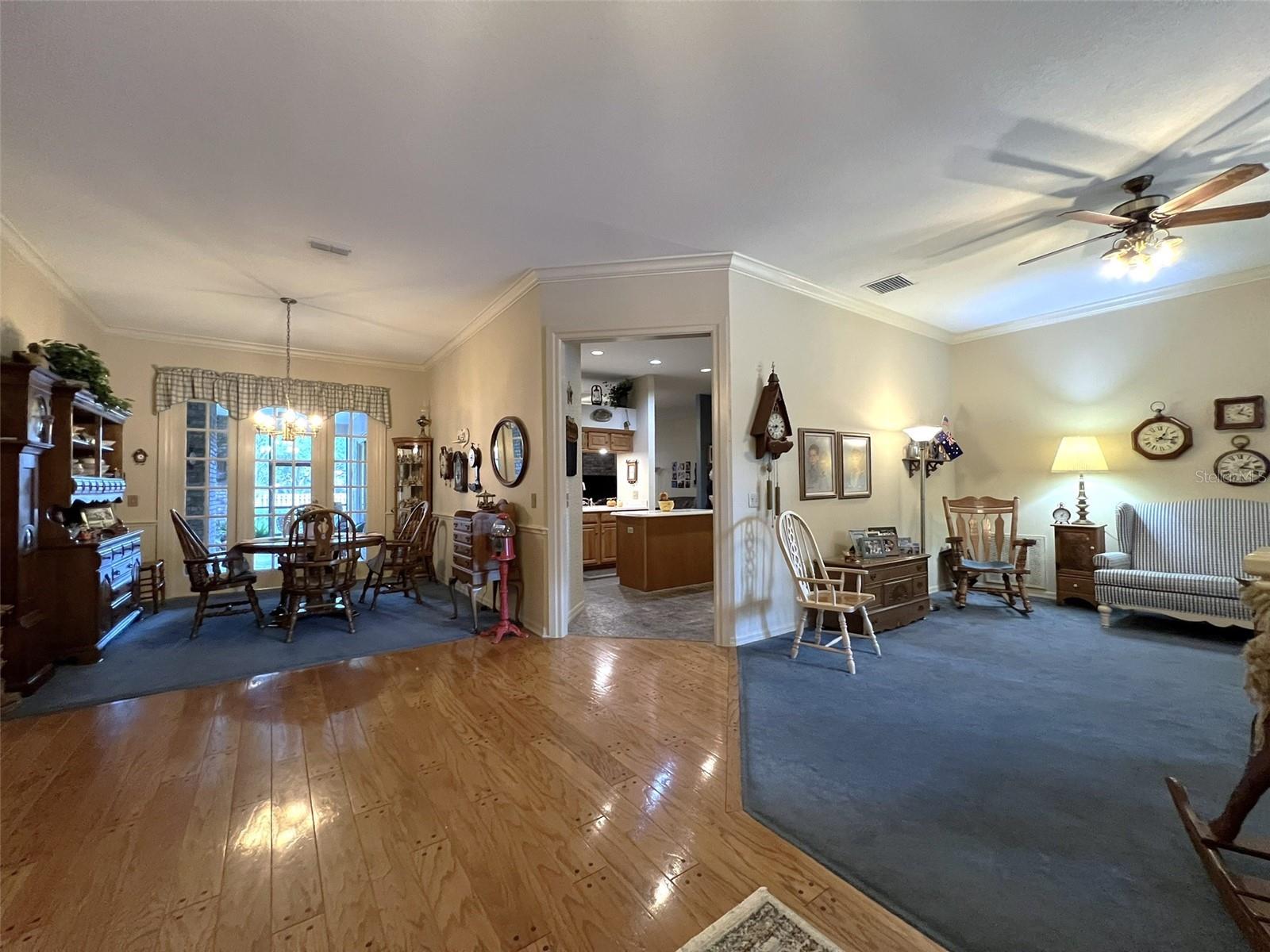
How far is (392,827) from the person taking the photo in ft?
5.72

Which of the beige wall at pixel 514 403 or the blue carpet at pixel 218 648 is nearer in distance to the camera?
the blue carpet at pixel 218 648

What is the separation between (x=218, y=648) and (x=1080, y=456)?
7394 mm

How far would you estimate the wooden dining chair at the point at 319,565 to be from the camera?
156 inches

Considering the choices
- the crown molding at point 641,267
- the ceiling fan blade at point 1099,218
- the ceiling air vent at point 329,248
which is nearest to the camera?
the ceiling fan blade at point 1099,218

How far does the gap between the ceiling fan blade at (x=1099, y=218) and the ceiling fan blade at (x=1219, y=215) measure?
0.58 feet

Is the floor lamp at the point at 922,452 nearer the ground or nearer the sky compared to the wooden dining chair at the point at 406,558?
nearer the sky

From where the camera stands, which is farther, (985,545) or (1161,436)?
(985,545)

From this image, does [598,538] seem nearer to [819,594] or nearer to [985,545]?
[819,594]

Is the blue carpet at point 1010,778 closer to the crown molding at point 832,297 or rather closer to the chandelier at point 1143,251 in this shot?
the chandelier at point 1143,251

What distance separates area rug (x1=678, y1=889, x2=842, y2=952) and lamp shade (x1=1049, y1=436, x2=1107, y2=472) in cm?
510

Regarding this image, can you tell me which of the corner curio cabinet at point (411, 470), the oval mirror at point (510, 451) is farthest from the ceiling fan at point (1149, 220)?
the corner curio cabinet at point (411, 470)

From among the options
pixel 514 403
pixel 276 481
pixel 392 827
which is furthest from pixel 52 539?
pixel 392 827

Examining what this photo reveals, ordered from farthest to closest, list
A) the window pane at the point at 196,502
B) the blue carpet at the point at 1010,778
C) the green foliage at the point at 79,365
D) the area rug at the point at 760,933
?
1. the window pane at the point at 196,502
2. the green foliage at the point at 79,365
3. the blue carpet at the point at 1010,778
4. the area rug at the point at 760,933

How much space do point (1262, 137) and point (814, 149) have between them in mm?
2216
